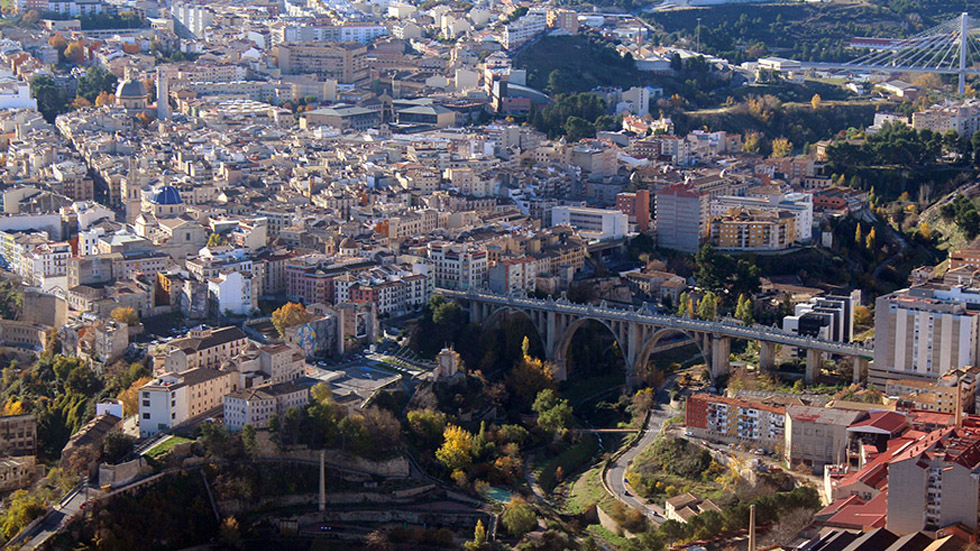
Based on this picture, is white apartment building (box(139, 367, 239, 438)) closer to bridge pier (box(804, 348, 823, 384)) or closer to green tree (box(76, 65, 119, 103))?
bridge pier (box(804, 348, 823, 384))

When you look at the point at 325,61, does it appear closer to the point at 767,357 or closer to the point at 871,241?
the point at 871,241

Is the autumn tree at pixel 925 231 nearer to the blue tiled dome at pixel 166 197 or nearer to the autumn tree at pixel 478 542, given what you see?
the blue tiled dome at pixel 166 197

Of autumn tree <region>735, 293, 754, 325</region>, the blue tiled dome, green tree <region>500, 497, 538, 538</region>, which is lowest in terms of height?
green tree <region>500, 497, 538, 538</region>

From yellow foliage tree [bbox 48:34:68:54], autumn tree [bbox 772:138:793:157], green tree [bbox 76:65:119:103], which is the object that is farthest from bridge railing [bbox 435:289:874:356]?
yellow foliage tree [bbox 48:34:68:54]

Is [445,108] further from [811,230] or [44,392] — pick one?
[44,392]

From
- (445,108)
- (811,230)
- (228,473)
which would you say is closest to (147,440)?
(228,473)
